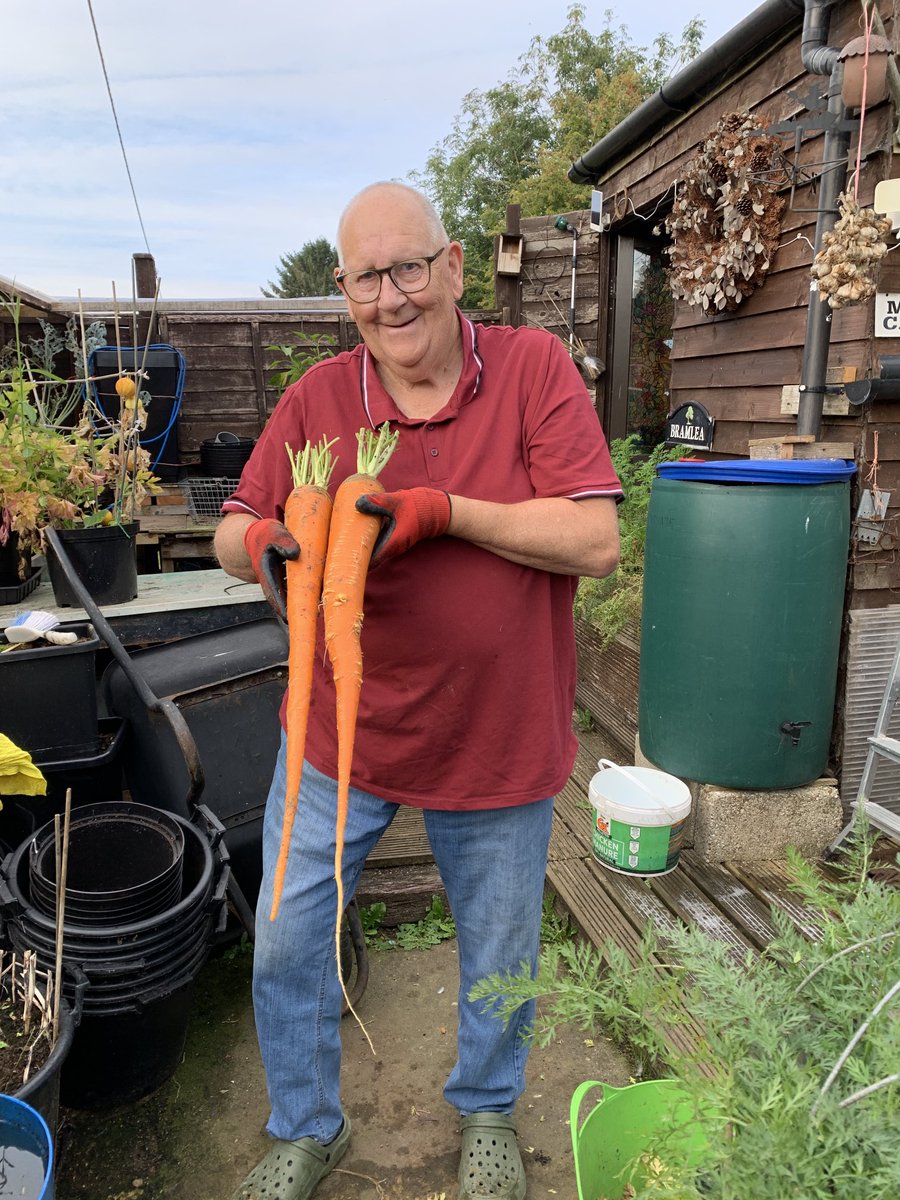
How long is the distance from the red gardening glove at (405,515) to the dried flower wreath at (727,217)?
2.53 metres

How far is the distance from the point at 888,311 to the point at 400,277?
196 centimetres

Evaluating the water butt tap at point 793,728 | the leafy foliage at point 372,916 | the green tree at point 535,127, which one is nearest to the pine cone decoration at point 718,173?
the water butt tap at point 793,728

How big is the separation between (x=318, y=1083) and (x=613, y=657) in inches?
101

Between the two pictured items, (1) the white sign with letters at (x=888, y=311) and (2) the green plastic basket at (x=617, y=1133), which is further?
(1) the white sign with letters at (x=888, y=311)

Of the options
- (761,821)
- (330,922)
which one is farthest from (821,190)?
(330,922)

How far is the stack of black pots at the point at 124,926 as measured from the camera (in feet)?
5.78

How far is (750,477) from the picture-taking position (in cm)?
264

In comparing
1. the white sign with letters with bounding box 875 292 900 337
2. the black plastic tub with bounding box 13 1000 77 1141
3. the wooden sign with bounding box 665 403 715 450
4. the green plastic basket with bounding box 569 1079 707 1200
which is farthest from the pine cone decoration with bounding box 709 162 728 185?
the black plastic tub with bounding box 13 1000 77 1141

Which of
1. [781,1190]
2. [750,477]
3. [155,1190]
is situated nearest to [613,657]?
[750,477]

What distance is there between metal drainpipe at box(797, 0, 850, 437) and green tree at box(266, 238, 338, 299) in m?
51.9

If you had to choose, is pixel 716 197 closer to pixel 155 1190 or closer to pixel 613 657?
pixel 613 657

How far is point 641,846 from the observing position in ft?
8.77

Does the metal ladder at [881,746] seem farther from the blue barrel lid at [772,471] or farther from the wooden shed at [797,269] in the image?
the blue barrel lid at [772,471]

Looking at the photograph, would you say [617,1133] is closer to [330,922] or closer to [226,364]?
[330,922]
